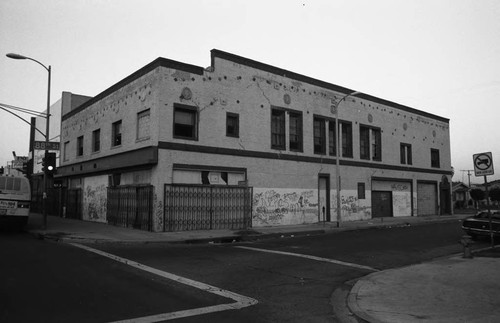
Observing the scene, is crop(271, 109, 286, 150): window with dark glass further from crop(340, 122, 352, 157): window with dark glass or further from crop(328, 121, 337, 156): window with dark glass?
crop(340, 122, 352, 157): window with dark glass

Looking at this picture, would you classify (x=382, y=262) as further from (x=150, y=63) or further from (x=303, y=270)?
(x=150, y=63)

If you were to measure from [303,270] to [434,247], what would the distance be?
7.22 m

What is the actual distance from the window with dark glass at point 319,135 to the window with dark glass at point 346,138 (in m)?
2.46

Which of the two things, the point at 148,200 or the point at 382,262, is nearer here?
the point at 382,262

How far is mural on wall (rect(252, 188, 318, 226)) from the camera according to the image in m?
22.6

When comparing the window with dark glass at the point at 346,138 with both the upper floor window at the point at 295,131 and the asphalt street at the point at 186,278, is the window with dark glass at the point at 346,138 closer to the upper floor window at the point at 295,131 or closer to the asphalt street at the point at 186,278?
the upper floor window at the point at 295,131

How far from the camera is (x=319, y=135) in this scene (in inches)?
1064

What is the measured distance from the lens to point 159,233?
18.2 m

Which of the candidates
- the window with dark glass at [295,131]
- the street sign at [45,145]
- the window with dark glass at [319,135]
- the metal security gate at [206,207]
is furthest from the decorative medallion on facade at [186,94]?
the window with dark glass at [319,135]

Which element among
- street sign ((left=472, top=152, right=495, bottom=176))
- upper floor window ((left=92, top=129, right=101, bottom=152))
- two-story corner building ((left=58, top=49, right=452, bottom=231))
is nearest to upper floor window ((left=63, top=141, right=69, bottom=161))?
two-story corner building ((left=58, top=49, right=452, bottom=231))

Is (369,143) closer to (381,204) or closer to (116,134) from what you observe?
(381,204)

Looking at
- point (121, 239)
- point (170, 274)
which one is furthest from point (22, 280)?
point (121, 239)

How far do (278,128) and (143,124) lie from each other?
812cm

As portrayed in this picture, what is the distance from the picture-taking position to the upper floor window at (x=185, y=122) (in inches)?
784
